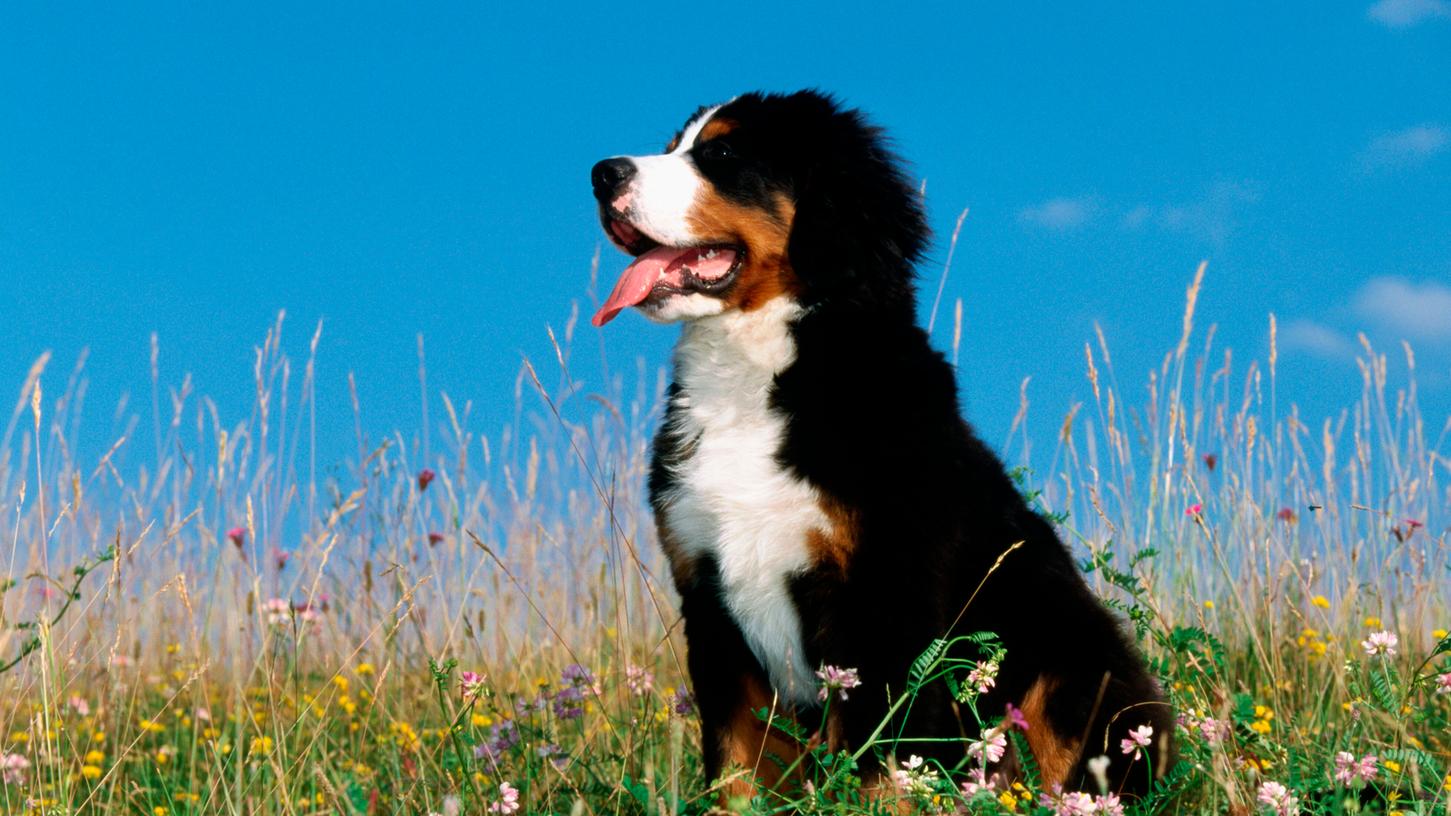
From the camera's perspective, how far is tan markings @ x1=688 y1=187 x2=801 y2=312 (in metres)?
3.10

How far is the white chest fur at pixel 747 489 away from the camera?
2.92 meters

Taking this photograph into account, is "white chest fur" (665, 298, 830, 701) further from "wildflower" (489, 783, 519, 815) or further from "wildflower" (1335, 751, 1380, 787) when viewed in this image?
"wildflower" (1335, 751, 1380, 787)

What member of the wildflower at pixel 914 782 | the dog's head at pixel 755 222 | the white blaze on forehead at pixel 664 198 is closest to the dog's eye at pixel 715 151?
the dog's head at pixel 755 222

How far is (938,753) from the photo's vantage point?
2.70 metres

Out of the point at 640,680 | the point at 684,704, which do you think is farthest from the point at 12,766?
the point at 684,704

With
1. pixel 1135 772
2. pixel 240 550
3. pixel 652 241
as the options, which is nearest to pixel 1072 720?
pixel 1135 772

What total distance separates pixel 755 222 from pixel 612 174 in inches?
15.0

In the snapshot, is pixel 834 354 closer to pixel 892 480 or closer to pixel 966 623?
pixel 892 480

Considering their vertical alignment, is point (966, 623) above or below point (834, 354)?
below

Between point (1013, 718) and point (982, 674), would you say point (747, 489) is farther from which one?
point (1013, 718)

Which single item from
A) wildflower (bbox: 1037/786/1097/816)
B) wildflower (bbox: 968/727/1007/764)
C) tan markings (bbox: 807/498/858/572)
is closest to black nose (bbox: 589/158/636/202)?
tan markings (bbox: 807/498/858/572)

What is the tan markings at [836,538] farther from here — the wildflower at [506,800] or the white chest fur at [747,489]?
the wildflower at [506,800]

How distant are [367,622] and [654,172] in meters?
2.65

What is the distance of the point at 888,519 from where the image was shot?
9.26 feet
